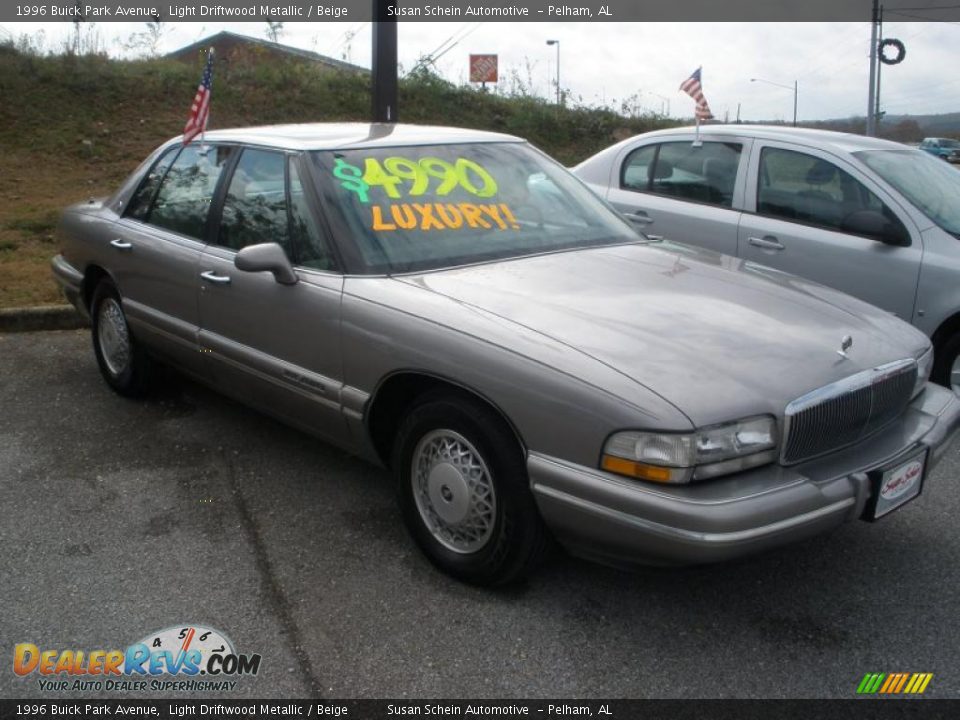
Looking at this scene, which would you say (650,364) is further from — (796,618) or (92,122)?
(92,122)

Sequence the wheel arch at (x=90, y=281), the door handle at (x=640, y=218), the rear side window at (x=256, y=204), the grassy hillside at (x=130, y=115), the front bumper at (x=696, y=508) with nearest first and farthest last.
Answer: the front bumper at (x=696, y=508), the rear side window at (x=256, y=204), the wheel arch at (x=90, y=281), the door handle at (x=640, y=218), the grassy hillside at (x=130, y=115)

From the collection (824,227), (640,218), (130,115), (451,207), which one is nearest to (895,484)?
(451,207)

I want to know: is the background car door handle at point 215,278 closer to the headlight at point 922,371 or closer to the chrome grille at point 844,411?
the chrome grille at point 844,411

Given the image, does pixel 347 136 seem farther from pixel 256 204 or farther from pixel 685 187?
pixel 685 187

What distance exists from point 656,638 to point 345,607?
3.51 ft

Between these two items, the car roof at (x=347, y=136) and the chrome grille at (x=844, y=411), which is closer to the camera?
the chrome grille at (x=844, y=411)

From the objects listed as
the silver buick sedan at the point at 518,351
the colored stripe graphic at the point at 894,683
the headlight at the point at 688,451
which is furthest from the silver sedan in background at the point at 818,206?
the headlight at the point at 688,451

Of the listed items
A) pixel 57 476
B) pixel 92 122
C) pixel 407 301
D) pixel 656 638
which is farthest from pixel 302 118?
pixel 656 638

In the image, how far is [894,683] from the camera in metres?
2.92

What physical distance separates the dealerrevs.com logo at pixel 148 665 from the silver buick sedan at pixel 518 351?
0.85 metres

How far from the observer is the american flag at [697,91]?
696 centimetres

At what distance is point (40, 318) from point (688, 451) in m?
5.63

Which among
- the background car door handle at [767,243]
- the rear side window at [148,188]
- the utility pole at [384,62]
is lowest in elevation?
the background car door handle at [767,243]

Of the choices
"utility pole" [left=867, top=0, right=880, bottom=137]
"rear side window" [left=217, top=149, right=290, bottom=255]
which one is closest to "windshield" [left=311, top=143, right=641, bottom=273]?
"rear side window" [left=217, top=149, right=290, bottom=255]
